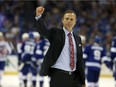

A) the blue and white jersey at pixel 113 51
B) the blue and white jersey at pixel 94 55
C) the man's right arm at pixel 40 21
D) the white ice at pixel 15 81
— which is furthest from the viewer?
the white ice at pixel 15 81

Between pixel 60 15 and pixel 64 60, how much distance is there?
1669 centimetres

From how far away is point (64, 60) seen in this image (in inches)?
239

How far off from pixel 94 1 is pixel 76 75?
1725 cm

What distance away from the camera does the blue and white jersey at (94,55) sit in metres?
11.8

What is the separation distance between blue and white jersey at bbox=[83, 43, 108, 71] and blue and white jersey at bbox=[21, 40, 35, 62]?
8.58 ft

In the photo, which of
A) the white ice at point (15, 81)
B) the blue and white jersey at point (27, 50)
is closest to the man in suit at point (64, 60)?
the blue and white jersey at point (27, 50)

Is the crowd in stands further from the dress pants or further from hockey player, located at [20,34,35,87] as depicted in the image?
the dress pants

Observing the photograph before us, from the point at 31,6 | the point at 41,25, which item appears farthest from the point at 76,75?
the point at 31,6

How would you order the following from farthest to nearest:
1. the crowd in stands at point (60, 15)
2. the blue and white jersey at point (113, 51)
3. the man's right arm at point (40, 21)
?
1. the crowd in stands at point (60, 15)
2. the blue and white jersey at point (113, 51)
3. the man's right arm at point (40, 21)

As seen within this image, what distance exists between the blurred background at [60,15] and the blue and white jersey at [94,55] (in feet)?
28.4

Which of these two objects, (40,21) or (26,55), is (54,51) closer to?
(40,21)

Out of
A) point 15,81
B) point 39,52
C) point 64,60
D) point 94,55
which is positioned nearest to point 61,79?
point 64,60

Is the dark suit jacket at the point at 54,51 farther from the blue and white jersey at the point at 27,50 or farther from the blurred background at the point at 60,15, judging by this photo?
the blurred background at the point at 60,15

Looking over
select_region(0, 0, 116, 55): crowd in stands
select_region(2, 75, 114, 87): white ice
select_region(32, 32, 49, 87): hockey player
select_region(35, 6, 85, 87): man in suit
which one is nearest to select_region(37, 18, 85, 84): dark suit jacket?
select_region(35, 6, 85, 87): man in suit
